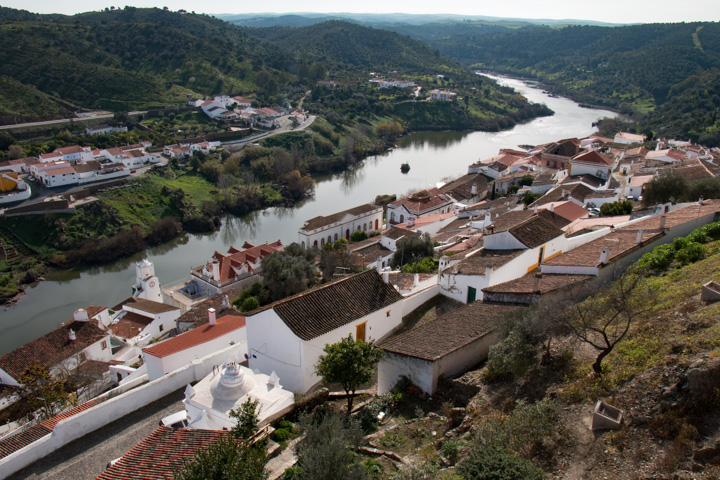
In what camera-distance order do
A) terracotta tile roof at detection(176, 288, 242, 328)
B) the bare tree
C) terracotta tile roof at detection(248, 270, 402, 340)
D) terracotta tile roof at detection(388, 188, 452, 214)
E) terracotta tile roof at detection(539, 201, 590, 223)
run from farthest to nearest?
terracotta tile roof at detection(388, 188, 452, 214) → terracotta tile roof at detection(539, 201, 590, 223) → terracotta tile roof at detection(176, 288, 242, 328) → terracotta tile roof at detection(248, 270, 402, 340) → the bare tree

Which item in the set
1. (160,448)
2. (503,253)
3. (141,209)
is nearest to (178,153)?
(141,209)

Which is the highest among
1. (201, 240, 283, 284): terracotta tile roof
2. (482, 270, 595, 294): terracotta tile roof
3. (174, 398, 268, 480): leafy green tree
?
(174, 398, 268, 480): leafy green tree

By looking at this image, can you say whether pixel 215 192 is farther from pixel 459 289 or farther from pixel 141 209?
pixel 459 289

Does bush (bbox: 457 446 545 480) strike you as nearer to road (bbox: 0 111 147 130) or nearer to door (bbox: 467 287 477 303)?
door (bbox: 467 287 477 303)

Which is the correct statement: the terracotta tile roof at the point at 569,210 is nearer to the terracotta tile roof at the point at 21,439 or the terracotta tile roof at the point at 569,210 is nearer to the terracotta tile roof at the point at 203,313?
the terracotta tile roof at the point at 203,313

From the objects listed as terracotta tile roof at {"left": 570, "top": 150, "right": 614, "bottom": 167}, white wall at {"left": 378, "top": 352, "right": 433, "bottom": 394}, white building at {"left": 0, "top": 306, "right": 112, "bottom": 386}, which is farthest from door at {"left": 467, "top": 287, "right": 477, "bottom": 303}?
terracotta tile roof at {"left": 570, "top": 150, "right": 614, "bottom": 167}

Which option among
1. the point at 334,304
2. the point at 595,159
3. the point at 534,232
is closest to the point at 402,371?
the point at 334,304

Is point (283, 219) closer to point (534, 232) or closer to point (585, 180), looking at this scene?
point (585, 180)
